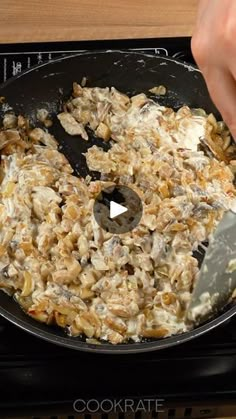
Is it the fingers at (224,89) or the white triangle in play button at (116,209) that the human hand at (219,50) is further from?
the white triangle in play button at (116,209)

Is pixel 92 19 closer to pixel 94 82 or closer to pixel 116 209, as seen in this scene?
pixel 94 82

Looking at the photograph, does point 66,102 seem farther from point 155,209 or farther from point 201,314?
point 201,314

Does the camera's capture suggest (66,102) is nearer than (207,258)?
No

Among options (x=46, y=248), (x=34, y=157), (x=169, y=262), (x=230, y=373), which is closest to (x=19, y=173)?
(x=34, y=157)

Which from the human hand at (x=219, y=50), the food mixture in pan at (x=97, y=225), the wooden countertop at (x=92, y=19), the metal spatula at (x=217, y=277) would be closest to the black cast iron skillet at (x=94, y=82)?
the food mixture in pan at (x=97, y=225)

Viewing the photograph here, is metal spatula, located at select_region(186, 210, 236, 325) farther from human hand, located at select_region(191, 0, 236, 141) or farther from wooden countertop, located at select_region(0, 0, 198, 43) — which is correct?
wooden countertop, located at select_region(0, 0, 198, 43)

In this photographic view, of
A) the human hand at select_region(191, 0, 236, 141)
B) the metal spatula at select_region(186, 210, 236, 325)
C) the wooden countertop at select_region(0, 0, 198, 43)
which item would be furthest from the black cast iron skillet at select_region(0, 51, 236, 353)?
the human hand at select_region(191, 0, 236, 141)

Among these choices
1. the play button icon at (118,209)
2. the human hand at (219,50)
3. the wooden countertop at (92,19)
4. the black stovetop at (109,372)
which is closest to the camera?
the human hand at (219,50)
